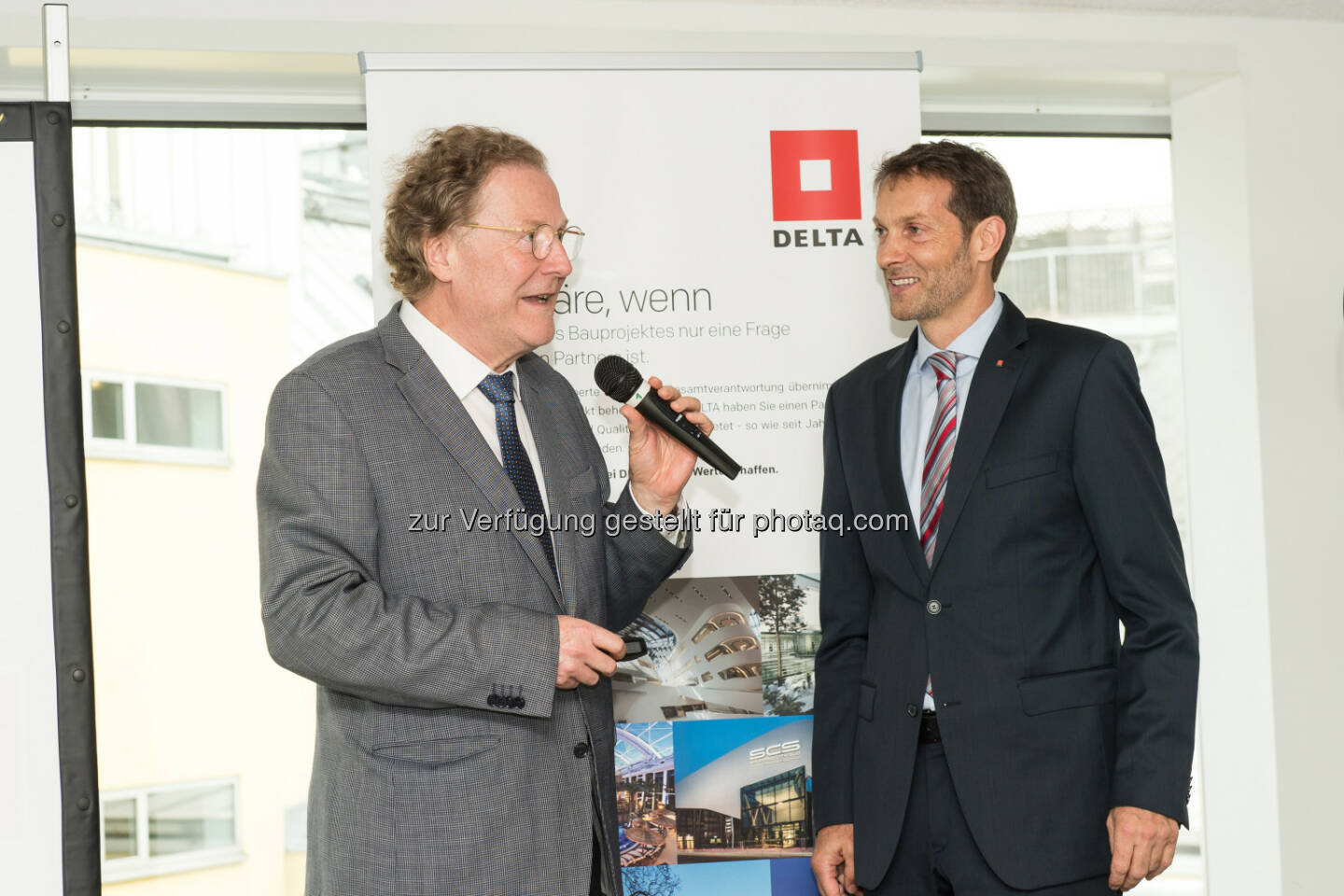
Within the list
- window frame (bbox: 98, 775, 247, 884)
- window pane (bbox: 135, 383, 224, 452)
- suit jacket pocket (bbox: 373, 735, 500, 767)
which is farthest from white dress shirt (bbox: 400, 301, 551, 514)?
window frame (bbox: 98, 775, 247, 884)

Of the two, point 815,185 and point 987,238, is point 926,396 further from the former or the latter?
point 815,185

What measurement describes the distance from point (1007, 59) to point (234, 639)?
2.91 metres

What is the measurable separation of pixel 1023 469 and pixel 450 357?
3.76 feet

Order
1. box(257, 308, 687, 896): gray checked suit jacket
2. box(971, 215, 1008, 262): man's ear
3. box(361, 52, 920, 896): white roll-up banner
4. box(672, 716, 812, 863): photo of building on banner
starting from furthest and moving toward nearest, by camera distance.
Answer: box(672, 716, 812, 863): photo of building on banner
box(361, 52, 920, 896): white roll-up banner
box(971, 215, 1008, 262): man's ear
box(257, 308, 687, 896): gray checked suit jacket

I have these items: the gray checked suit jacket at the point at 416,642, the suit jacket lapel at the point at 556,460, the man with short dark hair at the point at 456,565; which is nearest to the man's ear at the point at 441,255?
the man with short dark hair at the point at 456,565

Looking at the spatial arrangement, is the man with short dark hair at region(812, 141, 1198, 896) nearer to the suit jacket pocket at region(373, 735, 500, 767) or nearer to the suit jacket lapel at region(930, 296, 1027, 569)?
the suit jacket lapel at region(930, 296, 1027, 569)

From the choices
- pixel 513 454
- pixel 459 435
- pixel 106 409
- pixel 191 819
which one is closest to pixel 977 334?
pixel 513 454

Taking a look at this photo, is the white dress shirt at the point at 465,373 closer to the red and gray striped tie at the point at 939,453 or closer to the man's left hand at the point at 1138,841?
the red and gray striped tie at the point at 939,453

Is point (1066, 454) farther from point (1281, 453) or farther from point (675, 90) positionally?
point (1281, 453)

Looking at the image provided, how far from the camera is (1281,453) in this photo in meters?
3.56

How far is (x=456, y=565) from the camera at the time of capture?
210 centimetres

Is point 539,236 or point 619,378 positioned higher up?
point 539,236

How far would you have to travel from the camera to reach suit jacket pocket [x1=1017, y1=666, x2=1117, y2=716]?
7.30 feet

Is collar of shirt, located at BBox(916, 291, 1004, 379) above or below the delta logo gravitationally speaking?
below
